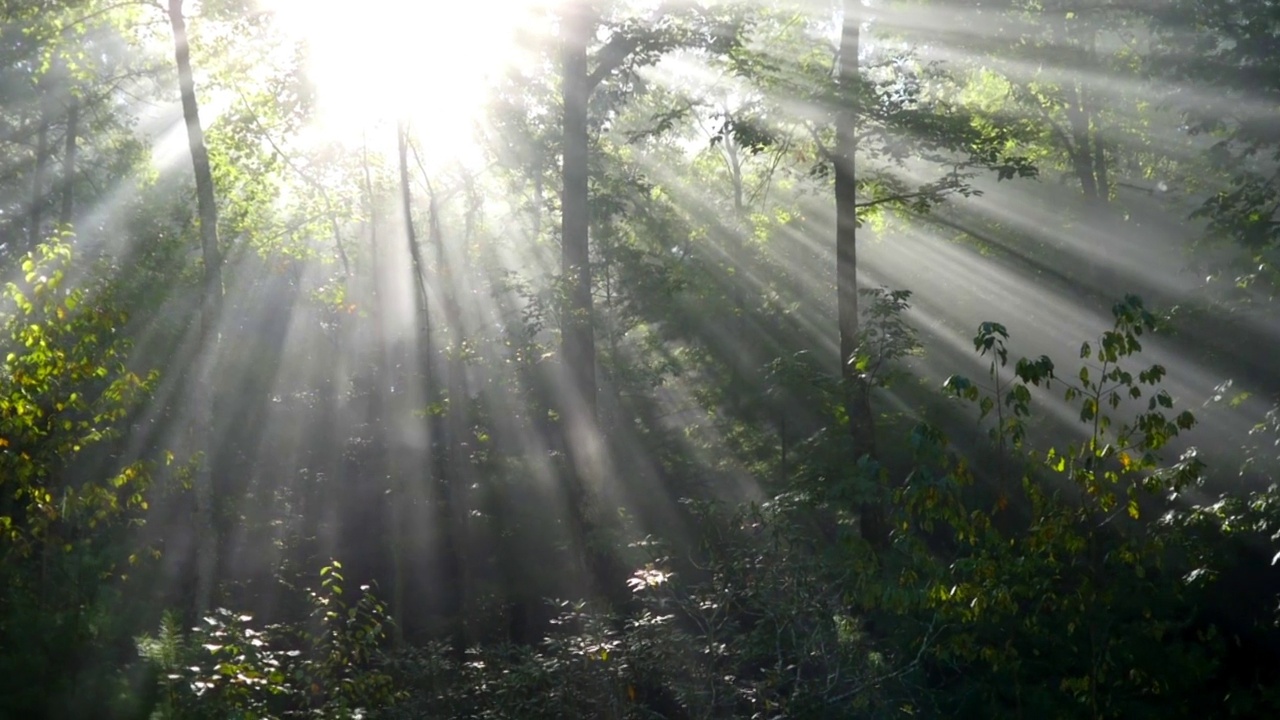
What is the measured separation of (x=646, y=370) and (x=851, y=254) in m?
6.80

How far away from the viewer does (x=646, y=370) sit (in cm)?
2044

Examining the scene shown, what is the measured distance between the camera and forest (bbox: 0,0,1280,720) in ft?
27.0

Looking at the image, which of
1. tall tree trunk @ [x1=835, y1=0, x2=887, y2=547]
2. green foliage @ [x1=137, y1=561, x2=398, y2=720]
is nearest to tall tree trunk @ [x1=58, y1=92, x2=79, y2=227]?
tall tree trunk @ [x1=835, y1=0, x2=887, y2=547]

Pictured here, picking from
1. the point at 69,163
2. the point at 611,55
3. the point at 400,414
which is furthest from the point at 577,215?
the point at 69,163

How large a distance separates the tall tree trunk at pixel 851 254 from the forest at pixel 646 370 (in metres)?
0.06

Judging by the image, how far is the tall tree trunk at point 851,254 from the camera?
531 inches

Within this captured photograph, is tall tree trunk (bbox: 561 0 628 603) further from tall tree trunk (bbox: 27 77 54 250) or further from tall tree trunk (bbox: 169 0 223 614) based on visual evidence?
tall tree trunk (bbox: 27 77 54 250)

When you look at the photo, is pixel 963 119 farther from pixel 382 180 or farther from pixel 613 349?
pixel 382 180

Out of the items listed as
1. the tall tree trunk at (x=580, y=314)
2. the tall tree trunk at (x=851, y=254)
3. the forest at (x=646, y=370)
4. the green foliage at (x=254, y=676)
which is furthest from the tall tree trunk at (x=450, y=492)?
the green foliage at (x=254, y=676)

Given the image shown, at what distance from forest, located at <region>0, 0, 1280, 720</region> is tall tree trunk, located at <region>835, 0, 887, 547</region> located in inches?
2.2

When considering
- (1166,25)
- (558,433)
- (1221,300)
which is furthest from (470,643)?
(1166,25)

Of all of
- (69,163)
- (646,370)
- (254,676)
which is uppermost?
(69,163)

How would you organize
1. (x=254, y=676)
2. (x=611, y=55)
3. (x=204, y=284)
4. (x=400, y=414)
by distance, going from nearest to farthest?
(x=254, y=676)
(x=204, y=284)
(x=611, y=55)
(x=400, y=414)

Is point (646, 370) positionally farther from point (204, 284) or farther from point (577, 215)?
point (204, 284)
